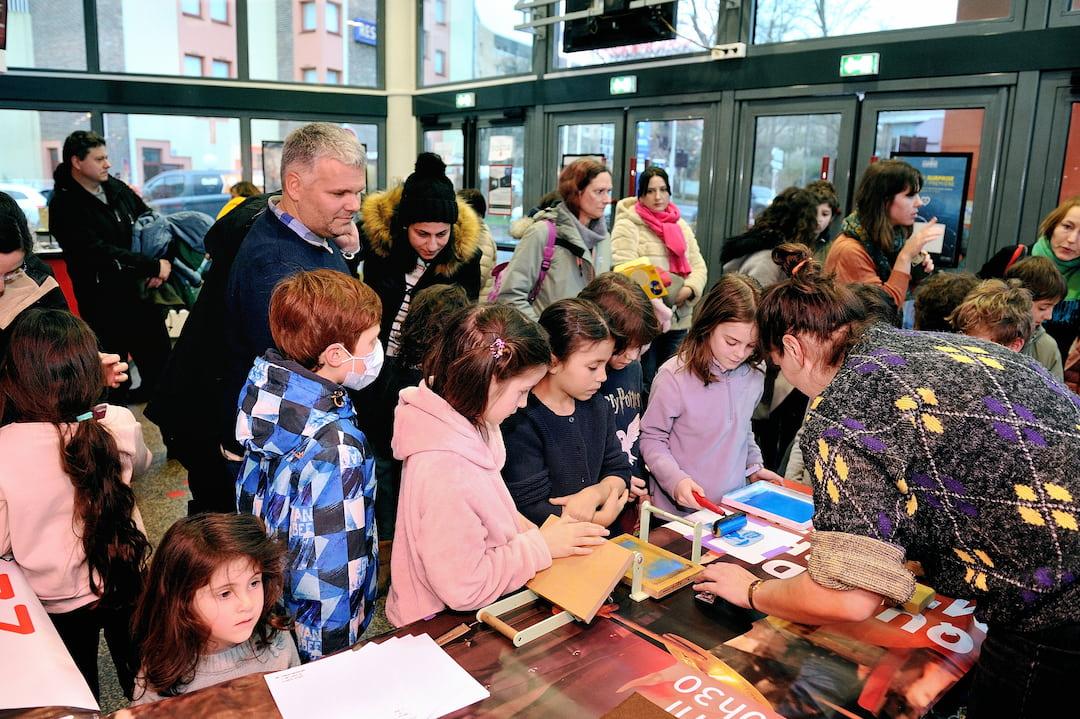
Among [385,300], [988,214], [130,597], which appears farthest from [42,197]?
[988,214]

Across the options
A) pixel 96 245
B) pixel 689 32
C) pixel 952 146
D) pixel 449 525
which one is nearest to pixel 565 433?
pixel 449 525

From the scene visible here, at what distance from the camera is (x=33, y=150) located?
722 centimetres

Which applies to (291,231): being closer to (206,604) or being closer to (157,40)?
(206,604)

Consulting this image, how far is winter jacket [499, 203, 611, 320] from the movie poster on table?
203 centimetres

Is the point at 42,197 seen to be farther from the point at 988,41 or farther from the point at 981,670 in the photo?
the point at 981,670

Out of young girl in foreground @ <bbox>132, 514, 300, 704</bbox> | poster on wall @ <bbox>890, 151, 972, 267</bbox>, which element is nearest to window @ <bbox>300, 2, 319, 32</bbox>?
poster on wall @ <bbox>890, 151, 972, 267</bbox>

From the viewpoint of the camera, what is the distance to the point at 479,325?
1597mm

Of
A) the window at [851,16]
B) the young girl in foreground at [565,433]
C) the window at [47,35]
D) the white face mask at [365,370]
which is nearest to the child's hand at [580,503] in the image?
the young girl in foreground at [565,433]

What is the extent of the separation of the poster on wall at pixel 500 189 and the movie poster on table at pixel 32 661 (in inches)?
258

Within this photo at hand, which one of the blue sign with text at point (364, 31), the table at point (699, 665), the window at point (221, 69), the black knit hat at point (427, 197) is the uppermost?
the blue sign with text at point (364, 31)

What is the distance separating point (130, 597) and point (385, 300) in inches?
55.9

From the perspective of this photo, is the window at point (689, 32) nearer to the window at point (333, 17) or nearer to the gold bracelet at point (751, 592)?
the window at point (333, 17)

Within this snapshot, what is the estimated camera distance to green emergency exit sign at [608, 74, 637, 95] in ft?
20.4

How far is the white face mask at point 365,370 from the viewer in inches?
64.4
